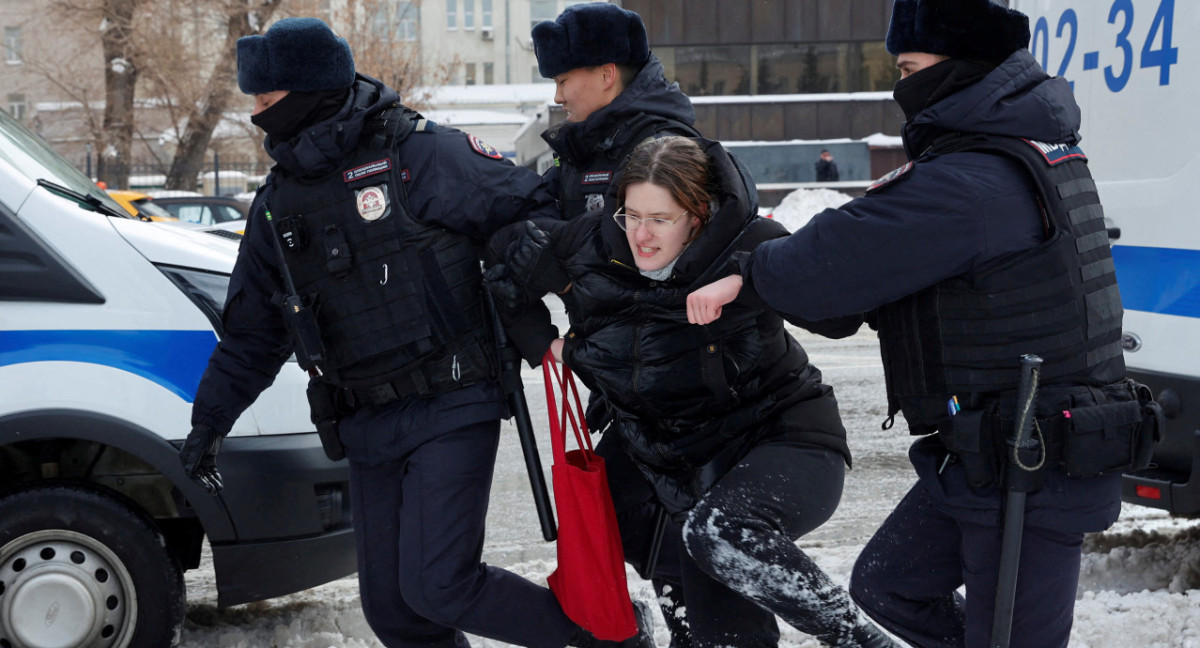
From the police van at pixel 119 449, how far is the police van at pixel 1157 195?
2.73 meters

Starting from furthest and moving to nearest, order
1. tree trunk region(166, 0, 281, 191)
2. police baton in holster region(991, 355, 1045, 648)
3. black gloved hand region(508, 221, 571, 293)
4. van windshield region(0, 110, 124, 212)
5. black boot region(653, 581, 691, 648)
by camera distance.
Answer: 1. tree trunk region(166, 0, 281, 191)
2. van windshield region(0, 110, 124, 212)
3. black boot region(653, 581, 691, 648)
4. black gloved hand region(508, 221, 571, 293)
5. police baton in holster region(991, 355, 1045, 648)

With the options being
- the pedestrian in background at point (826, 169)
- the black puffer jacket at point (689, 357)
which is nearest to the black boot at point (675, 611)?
the black puffer jacket at point (689, 357)

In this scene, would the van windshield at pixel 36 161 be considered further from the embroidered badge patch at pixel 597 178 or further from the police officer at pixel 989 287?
the police officer at pixel 989 287

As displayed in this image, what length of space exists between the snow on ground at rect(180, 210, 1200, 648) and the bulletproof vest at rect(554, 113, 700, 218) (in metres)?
1.50

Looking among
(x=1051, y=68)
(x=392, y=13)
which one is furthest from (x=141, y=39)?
(x=1051, y=68)

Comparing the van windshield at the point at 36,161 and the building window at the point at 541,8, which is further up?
the building window at the point at 541,8

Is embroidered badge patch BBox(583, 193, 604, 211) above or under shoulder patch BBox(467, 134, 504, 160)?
under

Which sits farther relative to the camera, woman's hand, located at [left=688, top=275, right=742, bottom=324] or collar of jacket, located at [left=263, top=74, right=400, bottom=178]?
collar of jacket, located at [left=263, top=74, right=400, bottom=178]

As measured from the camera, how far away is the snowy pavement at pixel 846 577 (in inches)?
149

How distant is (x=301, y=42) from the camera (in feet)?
10.1

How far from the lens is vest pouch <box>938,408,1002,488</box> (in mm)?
2475

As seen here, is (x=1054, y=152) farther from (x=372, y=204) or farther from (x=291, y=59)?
(x=291, y=59)

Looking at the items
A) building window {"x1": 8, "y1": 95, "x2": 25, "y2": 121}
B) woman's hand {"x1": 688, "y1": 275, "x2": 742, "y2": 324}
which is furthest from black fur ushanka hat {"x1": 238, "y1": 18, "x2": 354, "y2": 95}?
building window {"x1": 8, "y1": 95, "x2": 25, "y2": 121}

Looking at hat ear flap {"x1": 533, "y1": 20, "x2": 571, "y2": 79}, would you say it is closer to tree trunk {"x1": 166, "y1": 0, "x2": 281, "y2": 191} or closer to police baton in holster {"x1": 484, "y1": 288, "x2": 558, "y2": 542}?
police baton in holster {"x1": 484, "y1": 288, "x2": 558, "y2": 542}
